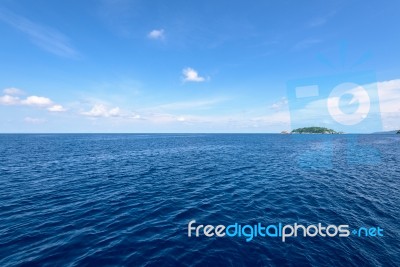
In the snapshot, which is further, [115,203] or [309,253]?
[115,203]

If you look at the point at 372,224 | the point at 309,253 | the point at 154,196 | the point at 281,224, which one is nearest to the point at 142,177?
the point at 154,196

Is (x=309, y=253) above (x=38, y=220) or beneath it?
beneath

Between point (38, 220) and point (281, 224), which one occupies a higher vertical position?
point (38, 220)

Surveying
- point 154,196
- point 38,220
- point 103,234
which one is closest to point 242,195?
point 154,196

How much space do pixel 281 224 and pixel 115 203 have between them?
18045 millimetres

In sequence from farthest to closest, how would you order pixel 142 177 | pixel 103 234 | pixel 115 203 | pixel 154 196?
1. pixel 142 177
2. pixel 154 196
3. pixel 115 203
4. pixel 103 234

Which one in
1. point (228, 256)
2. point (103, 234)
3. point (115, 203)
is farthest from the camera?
point (115, 203)

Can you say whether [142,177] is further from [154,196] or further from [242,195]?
[242,195]

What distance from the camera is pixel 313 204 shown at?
22594 millimetres

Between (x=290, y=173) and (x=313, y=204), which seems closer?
(x=313, y=204)

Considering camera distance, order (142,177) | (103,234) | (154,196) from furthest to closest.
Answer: (142,177), (154,196), (103,234)

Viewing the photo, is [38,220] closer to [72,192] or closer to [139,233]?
[72,192]

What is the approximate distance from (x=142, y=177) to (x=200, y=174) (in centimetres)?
1087

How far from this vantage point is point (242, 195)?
25547mm
